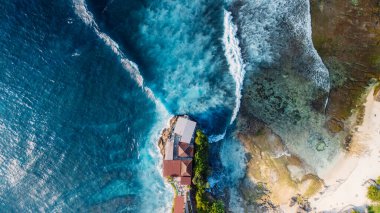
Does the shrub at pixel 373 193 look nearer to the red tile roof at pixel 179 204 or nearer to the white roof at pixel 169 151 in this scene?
the red tile roof at pixel 179 204

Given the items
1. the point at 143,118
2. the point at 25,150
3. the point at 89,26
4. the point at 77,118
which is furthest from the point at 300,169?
the point at 25,150

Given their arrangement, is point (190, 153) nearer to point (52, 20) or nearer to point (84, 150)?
point (84, 150)

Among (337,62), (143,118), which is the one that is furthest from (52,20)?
(337,62)

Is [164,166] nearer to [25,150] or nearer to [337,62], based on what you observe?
[25,150]

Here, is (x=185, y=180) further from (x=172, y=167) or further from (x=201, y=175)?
(x=172, y=167)

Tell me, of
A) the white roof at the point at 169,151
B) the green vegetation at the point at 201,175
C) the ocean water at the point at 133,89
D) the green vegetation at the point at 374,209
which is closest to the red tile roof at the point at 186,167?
the green vegetation at the point at 201,175

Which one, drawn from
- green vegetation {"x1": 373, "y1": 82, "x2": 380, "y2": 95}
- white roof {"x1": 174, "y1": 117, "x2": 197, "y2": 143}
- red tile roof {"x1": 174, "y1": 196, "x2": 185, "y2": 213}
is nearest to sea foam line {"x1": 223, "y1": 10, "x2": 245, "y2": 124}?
white roof {"x1": 174, "y1": 117, "x2": 197, "y2": 143}

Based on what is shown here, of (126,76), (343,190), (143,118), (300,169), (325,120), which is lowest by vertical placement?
(343,190)

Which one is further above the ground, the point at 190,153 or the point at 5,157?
the point at 5,157
